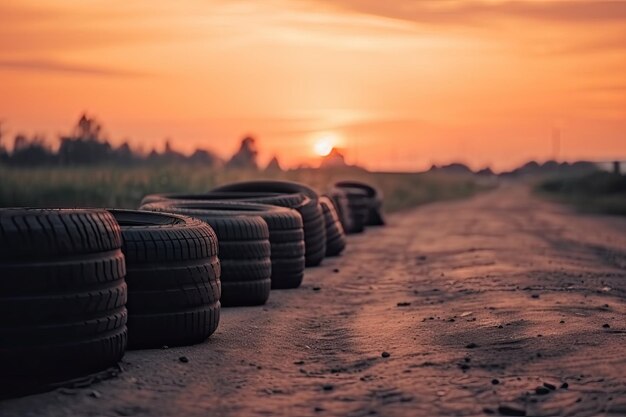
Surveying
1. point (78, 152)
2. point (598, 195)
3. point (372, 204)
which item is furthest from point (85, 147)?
point (598, 195)

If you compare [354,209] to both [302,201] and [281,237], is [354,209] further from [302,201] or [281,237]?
[281,237]

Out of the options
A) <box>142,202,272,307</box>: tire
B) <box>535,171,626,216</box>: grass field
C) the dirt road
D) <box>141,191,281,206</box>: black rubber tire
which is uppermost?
<box>141,191,281,206</box>: black rubber tire

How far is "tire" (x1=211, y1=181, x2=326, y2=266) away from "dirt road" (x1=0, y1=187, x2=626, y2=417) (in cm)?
163

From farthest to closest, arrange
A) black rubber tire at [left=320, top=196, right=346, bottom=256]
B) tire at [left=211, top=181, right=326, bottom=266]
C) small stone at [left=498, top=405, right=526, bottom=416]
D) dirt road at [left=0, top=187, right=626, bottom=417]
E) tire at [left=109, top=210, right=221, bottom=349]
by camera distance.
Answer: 1. black rubber tire at [left=320, top=196, right=346, bottom=256]
2. tire at [left=211, top=181, right=326, bottom=266]
3. tire at [left=109, top=210, right=221, bottom=349]
4. dirt road at [left=0, top=187, right=626, bottom=417]
5. small stone at [left=498, top=405, right=526, bottom=416]

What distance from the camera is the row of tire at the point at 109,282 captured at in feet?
23.7

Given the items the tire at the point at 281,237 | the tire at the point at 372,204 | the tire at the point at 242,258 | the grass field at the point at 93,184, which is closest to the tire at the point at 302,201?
the tire at the point at 281,237

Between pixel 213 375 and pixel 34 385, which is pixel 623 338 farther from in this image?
pixel 34 385

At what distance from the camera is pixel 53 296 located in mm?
7332

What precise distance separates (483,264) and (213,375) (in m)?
9.58

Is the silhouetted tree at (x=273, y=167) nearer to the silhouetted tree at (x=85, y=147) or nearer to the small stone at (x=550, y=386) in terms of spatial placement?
the silhouetted tree at (x=85, y=147)

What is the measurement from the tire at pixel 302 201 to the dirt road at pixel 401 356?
5.36 ft

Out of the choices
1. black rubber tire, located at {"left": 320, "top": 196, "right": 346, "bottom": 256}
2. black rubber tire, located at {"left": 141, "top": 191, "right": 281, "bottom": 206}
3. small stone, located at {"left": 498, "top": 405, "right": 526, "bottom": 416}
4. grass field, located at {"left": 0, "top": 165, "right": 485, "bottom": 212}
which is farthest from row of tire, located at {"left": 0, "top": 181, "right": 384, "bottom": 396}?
grass field, located at {"left": 0, "top": 165, "right": 485, "bottom": 212}

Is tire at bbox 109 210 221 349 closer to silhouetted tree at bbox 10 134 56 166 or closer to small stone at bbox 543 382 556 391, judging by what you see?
small stone at bbox 543 382 556 391

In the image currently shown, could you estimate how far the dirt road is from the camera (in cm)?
689
